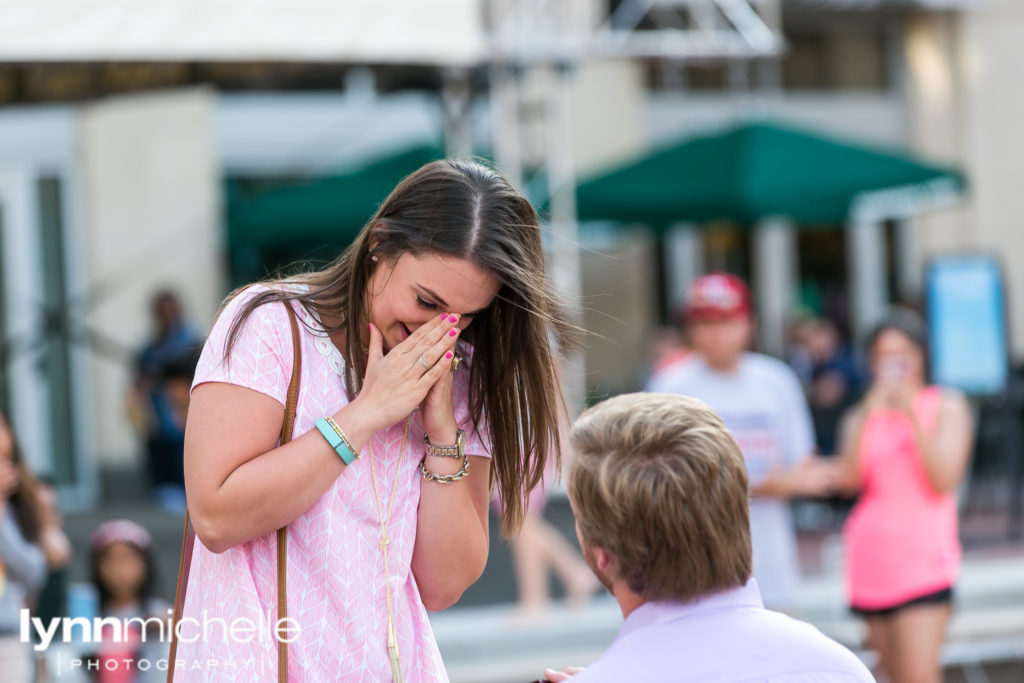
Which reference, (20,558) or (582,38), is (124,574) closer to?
(20,558)

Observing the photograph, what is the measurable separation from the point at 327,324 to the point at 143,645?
1.88 m

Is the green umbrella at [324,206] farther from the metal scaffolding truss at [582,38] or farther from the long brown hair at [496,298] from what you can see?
the long brown hair at [496,298]

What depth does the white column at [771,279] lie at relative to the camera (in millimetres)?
13023

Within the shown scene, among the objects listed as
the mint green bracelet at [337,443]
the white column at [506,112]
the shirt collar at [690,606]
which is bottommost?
the shirt collar at [690,606]

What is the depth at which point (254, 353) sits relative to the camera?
1.89 m

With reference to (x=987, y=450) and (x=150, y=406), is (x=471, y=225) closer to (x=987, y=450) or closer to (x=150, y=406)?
(x=150, y=406)

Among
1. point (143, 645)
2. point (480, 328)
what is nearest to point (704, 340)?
point (143, 645)

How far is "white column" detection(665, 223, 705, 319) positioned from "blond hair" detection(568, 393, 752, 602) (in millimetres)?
10918

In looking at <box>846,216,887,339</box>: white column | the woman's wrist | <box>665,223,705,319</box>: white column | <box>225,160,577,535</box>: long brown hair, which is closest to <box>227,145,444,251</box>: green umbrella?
<box>665,223,705,319</box>: white column

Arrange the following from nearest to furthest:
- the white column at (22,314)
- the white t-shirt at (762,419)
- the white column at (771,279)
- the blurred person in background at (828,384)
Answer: the white t-shirt at (762,419), the blurred person in background at (828,384), the white column at (22,314), the white column at (771,279)

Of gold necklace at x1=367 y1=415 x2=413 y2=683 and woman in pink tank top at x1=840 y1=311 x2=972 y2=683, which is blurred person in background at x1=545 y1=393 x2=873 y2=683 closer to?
gold necklace at x1=367 y1=415 x2=413 y2=683

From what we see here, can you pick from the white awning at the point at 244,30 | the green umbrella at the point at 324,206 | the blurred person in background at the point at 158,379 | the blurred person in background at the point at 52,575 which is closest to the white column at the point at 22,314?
the blurred person in background at the point at 158,379

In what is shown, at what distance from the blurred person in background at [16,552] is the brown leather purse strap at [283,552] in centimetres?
155

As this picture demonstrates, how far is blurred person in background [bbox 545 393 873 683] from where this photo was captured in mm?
1748
